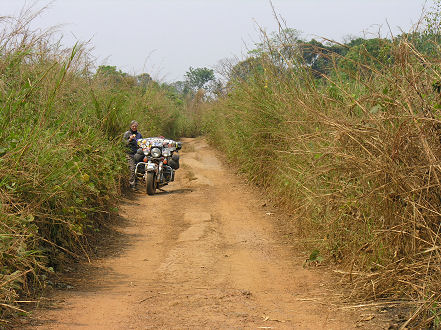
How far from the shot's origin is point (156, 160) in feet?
40.1

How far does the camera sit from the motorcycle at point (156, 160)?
12128mm

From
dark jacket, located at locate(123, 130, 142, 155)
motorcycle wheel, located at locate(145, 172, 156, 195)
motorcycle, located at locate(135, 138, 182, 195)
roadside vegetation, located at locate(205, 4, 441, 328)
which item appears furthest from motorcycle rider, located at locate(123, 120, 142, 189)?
roadside vegetation, located at locate(205, 4, 441, 328)

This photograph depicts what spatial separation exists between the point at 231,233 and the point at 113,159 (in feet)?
11.1

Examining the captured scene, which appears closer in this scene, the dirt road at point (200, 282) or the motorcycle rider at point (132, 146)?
the dirt road at point (200, 282)

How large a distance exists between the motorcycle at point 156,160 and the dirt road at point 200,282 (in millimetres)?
1829

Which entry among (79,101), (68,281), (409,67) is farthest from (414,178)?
(79,101)

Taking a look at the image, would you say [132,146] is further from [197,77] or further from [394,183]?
[197,77]

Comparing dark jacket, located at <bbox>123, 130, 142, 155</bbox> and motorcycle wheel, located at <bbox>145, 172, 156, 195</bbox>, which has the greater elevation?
dark jacket, located at <bbox>123, 130, 142, 155</bbox>

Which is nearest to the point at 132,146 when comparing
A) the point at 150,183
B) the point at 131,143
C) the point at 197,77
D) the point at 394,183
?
the point at 131,143

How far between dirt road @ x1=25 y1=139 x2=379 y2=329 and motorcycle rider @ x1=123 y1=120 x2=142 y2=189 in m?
2.09

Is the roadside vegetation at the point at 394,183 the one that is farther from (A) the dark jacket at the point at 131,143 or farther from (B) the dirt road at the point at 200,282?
(A) the dark jacket at the point at 131,143

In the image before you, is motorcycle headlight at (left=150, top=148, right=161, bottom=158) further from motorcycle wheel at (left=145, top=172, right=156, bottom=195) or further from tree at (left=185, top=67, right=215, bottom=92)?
tree at (left=185, top=67, right=215, bottom=92)

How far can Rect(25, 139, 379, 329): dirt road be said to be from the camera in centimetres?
442

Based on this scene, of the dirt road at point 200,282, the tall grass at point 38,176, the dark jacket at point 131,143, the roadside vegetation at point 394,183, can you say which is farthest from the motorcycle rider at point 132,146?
the roadside vegetation at point 394,183
